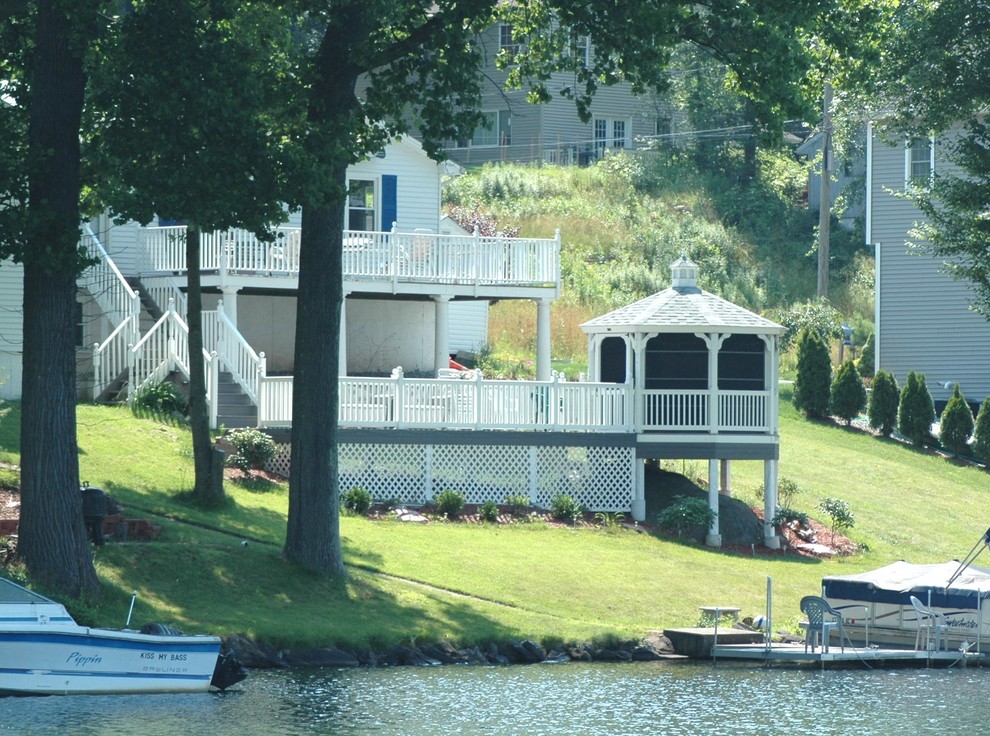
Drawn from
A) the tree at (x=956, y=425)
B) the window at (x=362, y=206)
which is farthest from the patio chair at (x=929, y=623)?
the window at (x=362, y=206)

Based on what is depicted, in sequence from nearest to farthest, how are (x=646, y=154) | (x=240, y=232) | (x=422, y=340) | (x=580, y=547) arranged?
1. (x=580, y=547)
2. (x=240, y=232)
3. (x=422, y=340)
4. (x=646, y=154)

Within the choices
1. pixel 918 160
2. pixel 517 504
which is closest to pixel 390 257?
pixel 517 504

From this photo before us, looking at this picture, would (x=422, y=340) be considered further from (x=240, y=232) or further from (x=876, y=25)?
(x=876, y=25)

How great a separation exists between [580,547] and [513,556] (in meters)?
2.14

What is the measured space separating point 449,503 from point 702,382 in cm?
626

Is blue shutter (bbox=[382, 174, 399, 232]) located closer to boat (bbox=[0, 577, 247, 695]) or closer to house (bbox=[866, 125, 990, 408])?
house (bbox=[866, 125, 990, 408])

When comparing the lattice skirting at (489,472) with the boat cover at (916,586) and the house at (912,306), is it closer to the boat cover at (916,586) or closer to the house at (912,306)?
the boat cover at (916,586)

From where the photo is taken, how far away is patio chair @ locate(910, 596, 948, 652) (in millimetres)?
24406

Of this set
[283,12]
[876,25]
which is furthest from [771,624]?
[283,12]

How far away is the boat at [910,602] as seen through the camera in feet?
80.5

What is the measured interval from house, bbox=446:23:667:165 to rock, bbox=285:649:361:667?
47867 millimetres

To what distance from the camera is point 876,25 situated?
81.8ft

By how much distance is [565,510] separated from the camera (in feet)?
103

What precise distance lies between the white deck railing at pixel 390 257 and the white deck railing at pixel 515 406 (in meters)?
4.19
